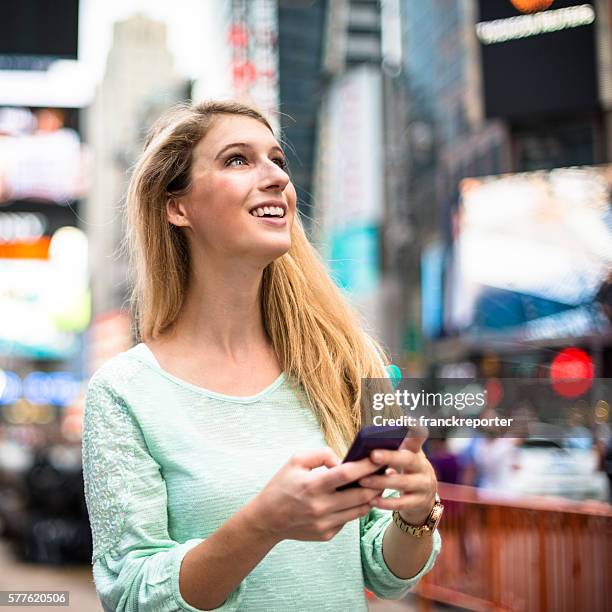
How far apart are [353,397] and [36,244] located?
2498 centimetres

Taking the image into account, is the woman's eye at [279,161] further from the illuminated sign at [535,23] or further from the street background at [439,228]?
the illuminated sign at [535,23]

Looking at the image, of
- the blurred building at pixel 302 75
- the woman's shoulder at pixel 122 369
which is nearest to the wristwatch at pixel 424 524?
the woman's shoulder at pixel 122 369

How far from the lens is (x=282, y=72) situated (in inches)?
1184

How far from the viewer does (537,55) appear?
8438 millimetres

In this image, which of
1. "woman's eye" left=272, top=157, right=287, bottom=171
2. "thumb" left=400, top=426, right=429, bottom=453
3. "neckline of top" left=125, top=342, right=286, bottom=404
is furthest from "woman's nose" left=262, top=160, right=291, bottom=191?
"thumb" left=400, top=426, right=429, bottom=453

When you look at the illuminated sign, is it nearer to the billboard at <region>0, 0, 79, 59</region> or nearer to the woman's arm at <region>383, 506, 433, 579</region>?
the billboard at <region>0, 0, 79, 59</region>

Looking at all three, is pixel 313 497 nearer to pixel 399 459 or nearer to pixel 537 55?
pixel 399 459

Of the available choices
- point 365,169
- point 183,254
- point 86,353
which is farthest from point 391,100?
point 86,353

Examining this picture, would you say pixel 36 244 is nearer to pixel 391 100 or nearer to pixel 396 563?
pixel 391 100

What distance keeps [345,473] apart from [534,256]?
1873 cm

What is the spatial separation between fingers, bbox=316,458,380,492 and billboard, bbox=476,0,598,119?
6615mm

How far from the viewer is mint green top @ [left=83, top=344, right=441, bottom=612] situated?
1561 millimetres

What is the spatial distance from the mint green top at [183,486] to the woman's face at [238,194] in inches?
10.4

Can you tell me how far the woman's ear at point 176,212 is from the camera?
6.19 feet
